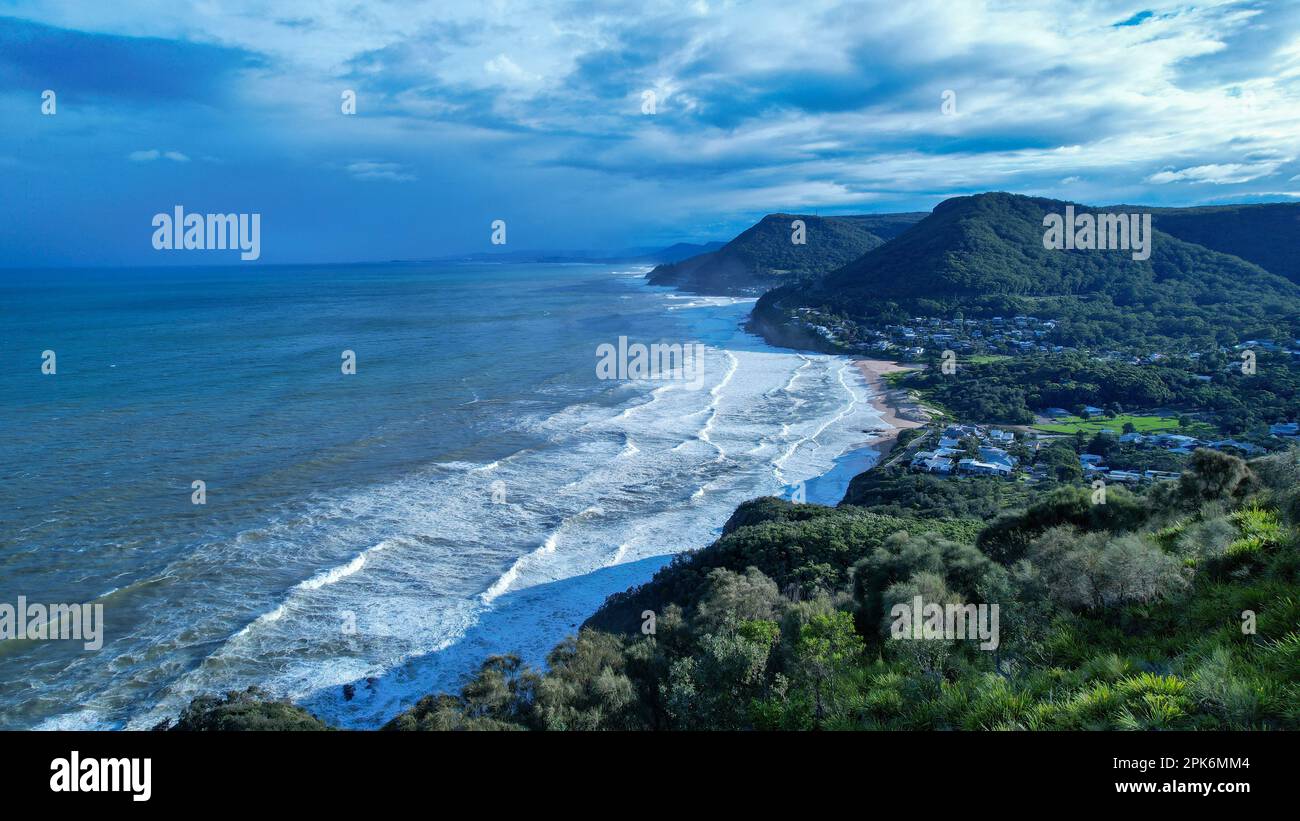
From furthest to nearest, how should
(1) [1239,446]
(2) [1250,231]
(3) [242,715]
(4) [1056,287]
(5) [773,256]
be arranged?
(5) [773,256], (2) [1250,231], (4) [1056,287], (1) [1239,446], (3) [242,715]

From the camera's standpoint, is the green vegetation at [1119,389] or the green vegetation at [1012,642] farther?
the green vegetation at [1119,389]

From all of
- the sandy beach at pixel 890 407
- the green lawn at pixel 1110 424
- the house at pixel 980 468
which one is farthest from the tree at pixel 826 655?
the green lawn at pixel 1110 424

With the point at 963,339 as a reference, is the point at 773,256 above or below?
above

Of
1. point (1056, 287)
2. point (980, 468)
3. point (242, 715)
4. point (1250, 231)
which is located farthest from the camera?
point (1250, 231)

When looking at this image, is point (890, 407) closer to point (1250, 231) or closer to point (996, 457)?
point (996, 457)

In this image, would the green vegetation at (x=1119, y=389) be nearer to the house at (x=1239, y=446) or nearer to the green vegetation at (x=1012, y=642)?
the house at (x=1239, y=446)

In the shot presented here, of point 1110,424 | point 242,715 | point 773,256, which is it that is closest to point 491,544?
point 242,715

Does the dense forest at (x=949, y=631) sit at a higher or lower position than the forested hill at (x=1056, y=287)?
lower
